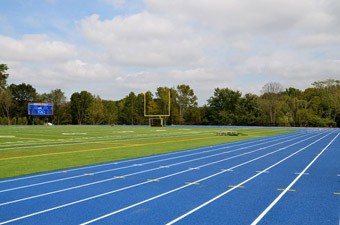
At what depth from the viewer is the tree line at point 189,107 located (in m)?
69.0

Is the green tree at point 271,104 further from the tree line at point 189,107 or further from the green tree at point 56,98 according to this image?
the green tree at point 56,98

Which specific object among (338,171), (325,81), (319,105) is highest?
(325,81)

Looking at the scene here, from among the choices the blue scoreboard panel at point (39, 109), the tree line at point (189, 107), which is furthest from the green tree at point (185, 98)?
the blue scoreboard panel at point (39, 109)

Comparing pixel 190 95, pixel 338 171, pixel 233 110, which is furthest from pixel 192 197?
pixel 190 95

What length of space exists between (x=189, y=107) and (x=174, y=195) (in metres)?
72.2

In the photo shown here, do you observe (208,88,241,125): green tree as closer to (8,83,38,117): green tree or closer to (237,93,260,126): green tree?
(237,93,260,126): green tree

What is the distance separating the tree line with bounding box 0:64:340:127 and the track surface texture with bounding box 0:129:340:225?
5777 cm

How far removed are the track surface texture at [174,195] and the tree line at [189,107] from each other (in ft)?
190

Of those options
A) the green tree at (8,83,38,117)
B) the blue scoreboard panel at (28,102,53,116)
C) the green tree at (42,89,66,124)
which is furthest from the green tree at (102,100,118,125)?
the blue scoreboard panel at (28,102,53,116)

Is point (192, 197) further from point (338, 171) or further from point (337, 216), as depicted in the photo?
point (338, 171)

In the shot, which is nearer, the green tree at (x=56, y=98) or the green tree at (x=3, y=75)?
the green tree at (x=3, y=75)

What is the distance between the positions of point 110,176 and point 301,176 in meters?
5.52

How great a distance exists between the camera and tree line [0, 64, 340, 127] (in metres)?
69.0

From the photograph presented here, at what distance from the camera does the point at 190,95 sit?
8019 cm
